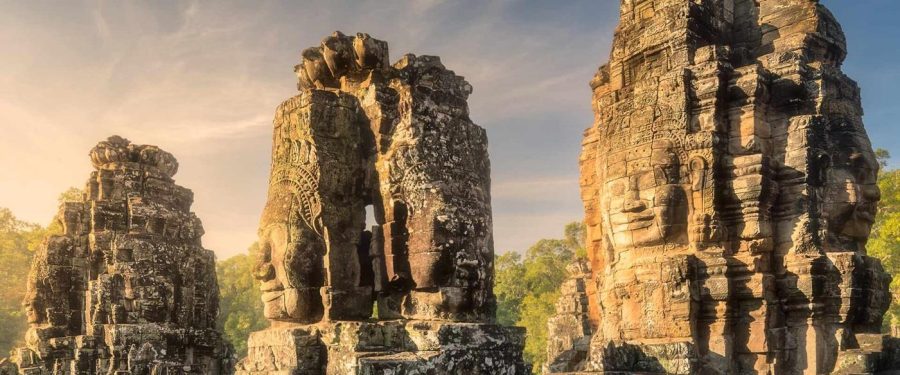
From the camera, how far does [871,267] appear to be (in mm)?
10898

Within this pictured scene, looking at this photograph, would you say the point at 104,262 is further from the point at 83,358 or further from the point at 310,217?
the point at 310,217

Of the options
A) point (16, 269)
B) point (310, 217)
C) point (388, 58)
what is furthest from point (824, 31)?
point (16, 269)

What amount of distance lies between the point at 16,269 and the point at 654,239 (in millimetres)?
34956

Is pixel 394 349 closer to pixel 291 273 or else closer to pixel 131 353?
pixel 291 273

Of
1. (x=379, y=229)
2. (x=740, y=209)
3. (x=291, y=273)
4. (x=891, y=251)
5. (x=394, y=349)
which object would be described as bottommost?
(x=394, y=349)

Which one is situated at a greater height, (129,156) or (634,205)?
(129,156)

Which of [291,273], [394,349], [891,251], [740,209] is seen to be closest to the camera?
[394,349]

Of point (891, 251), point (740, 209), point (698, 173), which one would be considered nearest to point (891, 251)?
point (891, 251)

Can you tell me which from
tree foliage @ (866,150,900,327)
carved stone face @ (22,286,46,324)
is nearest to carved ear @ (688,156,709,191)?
carved stone face @ (22,286,46,324)

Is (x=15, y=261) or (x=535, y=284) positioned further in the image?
(x=535, y=284)

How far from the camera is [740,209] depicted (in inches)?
441

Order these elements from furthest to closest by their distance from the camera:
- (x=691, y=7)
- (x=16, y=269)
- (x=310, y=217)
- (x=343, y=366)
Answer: (x=16, y=269)
(x=691, y=7)
(x=310, y=217)
(x=343, y=366)

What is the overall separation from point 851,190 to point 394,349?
7951 mm

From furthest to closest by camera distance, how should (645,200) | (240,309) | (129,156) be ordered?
(240,309), (129,156), (645,200)
